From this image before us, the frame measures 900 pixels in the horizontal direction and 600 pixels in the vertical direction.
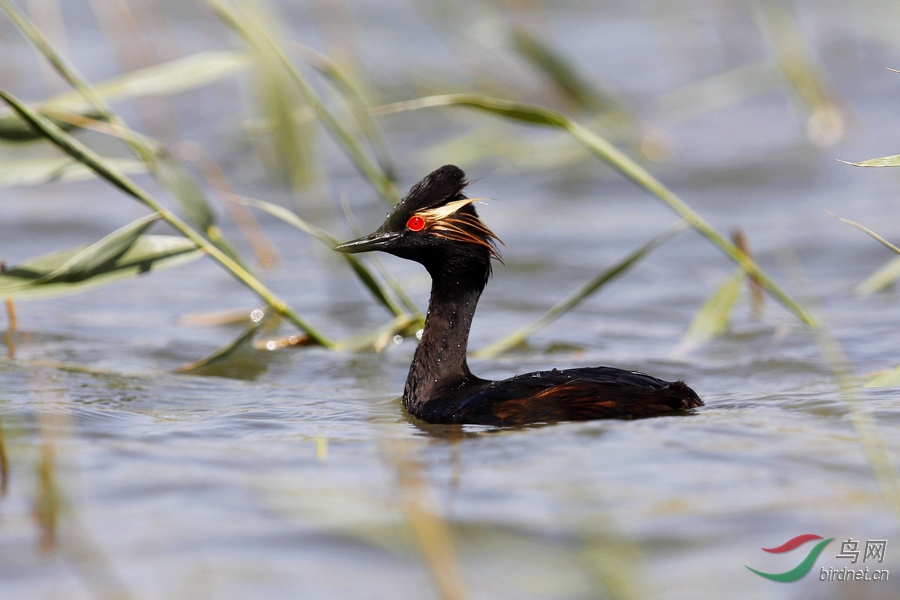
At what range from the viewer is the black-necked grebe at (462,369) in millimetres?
4734

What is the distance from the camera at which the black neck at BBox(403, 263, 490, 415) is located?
5199 mm

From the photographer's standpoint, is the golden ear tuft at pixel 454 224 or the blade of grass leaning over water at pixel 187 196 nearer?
the golden ear tuft at pixel 454 224

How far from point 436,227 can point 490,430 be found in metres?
0.95

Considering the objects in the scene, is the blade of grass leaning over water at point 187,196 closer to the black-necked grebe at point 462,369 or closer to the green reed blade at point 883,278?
the black-necked grebe at point 462,369

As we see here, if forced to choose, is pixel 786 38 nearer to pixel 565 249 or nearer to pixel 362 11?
pixel 565 249

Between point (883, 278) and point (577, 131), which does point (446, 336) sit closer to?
point (577, 131)

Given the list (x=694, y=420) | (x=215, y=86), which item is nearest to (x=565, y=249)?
(x=694, y=420)

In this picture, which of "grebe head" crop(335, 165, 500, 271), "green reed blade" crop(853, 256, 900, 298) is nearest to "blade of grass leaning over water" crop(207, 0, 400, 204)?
"grebe head" crop(335, 165, 500, 271)

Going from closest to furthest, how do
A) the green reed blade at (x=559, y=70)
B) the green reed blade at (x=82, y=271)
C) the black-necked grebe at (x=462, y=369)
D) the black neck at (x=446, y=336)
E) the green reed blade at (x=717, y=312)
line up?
the black-necked grebe at (x=462, y=369) → the green reed blade at (x=82, y=271) → the black neck at (x=446, y=336) → the green reed blade at (x=717, y=312) → the green reed blade at (x=559, y=70)

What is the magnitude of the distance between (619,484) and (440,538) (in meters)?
0.99

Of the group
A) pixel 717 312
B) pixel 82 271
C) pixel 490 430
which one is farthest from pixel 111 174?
pixel 717 312

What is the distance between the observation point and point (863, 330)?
22.5ft

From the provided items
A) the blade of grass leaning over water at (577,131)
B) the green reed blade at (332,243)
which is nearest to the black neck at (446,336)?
the green reed blade at (332,243)

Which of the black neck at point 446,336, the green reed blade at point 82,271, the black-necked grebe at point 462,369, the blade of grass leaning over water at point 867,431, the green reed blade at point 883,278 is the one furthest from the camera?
the green reed blade at point 883,278
